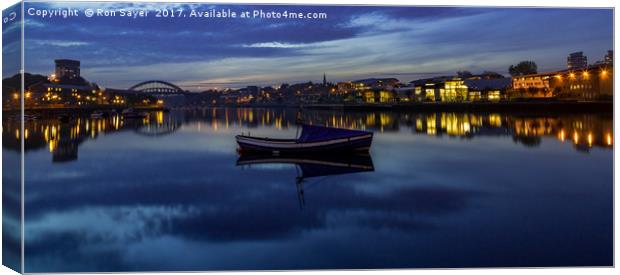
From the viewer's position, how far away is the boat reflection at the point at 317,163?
10992 mm

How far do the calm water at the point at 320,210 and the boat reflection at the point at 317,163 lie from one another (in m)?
0.07

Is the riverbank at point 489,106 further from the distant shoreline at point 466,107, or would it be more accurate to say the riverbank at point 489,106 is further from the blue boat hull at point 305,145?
the blue boat hull at point 305,145

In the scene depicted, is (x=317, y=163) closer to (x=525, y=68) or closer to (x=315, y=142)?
(x=315, y=142)

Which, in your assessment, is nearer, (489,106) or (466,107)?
(489,106)

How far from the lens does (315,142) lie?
1304cm

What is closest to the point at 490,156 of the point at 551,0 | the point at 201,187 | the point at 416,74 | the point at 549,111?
the point at 416,74

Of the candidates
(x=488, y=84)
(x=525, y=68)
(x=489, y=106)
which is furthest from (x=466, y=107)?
(x=525, y=68)

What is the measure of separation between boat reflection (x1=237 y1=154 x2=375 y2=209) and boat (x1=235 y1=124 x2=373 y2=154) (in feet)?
0.54

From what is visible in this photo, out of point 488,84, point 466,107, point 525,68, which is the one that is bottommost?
point 466,107

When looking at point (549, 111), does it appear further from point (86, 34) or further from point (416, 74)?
point (86, 34)

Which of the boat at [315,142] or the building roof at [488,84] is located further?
the building roof at [488,84]

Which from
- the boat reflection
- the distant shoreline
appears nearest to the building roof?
the distant shoreline

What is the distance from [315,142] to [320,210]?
5733 millimetres

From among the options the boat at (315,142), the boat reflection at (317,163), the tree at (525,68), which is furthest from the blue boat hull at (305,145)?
the tree at (525,68)
